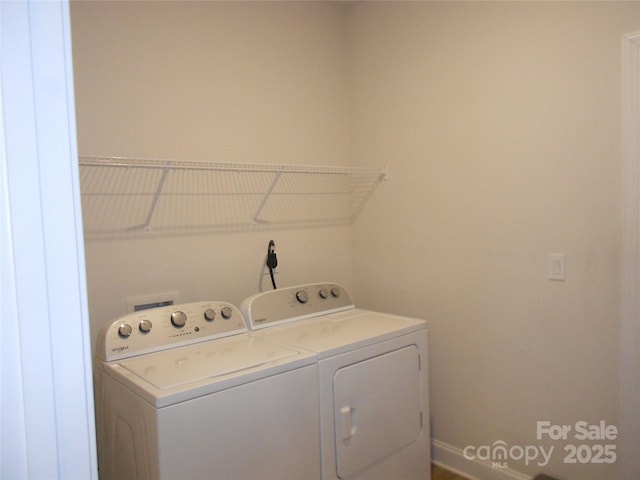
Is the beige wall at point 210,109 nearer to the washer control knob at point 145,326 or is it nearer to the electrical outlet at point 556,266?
the washer control knob at point 145,326

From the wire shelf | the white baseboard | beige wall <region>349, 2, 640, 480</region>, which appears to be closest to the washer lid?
the wire shelf

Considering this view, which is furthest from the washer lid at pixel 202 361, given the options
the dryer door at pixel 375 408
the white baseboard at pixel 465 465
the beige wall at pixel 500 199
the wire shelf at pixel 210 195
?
the white baseboard at pixel 465 465

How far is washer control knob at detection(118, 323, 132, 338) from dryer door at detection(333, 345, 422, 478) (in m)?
0.80

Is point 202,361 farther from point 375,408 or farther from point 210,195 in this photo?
point 210,195

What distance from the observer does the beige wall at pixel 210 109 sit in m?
2.07

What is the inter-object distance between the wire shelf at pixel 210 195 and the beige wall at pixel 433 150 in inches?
3.0

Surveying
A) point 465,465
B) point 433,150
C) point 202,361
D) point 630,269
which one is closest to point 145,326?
point 202,361

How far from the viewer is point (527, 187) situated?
222 cm

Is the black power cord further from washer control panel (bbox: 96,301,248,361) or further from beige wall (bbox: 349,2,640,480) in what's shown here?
beige wall (bbox: 349,2,640,480)

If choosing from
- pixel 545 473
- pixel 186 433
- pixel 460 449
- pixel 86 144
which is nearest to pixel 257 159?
pixel 86 144

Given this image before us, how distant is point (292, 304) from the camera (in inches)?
93.0

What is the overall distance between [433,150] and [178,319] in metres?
1.53

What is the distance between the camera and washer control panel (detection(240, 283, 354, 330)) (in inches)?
87.6

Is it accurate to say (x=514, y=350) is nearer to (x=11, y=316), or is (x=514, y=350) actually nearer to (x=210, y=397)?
(x=210, y=397)
